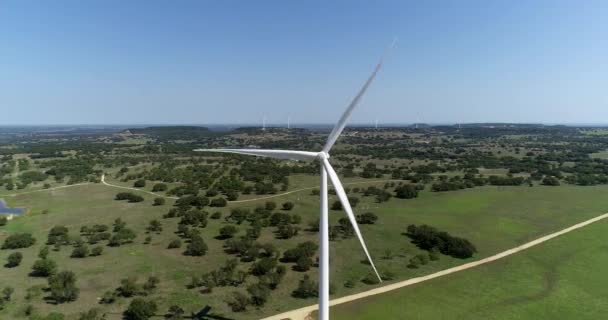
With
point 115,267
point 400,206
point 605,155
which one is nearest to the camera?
point 115,267

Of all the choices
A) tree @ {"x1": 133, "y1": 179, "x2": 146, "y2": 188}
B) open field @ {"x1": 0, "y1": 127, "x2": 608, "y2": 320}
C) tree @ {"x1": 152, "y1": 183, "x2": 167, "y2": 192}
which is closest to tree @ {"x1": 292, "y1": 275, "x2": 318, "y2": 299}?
open field @ {"x1": 0, "y1": 127, "x2": 608, "y2": 320}

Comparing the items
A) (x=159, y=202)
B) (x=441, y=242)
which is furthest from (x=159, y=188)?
(x=441, y=242)

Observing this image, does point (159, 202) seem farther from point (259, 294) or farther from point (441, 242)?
point (441, 242)

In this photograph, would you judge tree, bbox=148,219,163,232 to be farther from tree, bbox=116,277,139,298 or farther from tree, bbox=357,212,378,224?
tree, bbox=357,212,378,224

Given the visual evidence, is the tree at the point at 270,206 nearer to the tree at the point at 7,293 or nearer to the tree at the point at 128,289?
the tree at the point at 128,289

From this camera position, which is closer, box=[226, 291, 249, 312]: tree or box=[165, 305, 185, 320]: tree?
box=[165, 305, 185, 320]: tree

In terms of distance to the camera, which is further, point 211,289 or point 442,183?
point 442,183

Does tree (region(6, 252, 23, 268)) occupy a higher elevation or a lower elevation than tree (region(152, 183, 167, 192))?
lower

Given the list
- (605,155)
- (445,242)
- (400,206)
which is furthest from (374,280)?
(605,155)

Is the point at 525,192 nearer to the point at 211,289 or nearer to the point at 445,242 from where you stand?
the point at 445,242
